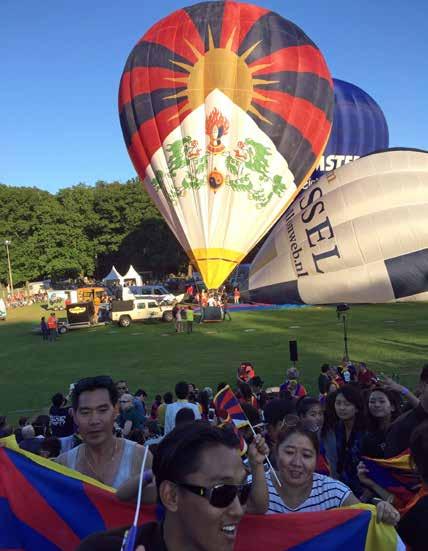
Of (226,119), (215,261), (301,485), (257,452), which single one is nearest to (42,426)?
(301,485)

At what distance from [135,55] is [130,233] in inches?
1402

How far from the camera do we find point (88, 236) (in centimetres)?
6022

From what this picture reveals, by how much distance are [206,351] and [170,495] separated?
16.4 metres

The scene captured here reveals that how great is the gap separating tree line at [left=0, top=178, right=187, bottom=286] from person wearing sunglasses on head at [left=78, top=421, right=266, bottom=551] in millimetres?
54450

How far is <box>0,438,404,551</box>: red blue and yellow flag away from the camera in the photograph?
2264 millimetres

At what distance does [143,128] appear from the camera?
22.9m

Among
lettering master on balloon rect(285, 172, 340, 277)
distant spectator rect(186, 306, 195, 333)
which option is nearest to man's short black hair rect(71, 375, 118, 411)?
lettering master on balloon rect(285, 172, 340, 277)

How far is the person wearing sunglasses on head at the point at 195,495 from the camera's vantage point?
1.72 meters

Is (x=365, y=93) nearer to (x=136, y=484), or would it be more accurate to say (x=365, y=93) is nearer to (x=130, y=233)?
(x=130, y=233)

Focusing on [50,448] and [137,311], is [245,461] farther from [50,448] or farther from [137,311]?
[137,311]

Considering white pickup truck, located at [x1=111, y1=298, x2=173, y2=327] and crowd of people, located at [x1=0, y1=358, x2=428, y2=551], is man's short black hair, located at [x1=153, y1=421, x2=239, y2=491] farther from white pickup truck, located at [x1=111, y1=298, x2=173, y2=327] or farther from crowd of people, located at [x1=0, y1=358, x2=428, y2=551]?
white pickup truck, located at [x1=111, y1=298, x2=173, y2=327]

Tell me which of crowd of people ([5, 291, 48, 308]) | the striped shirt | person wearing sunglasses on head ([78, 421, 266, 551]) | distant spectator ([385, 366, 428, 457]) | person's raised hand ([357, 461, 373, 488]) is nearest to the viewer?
person wearing sunglasses on head ([78, 421, 266, 551])

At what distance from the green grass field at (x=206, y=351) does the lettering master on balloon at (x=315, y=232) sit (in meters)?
5.33

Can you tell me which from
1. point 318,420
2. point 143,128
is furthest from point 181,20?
point 318,420
